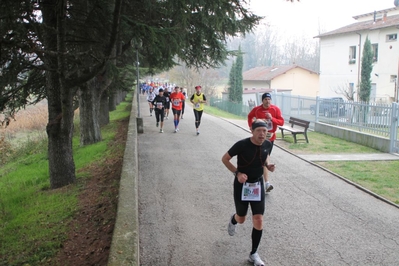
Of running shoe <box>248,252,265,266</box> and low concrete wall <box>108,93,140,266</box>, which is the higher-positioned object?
low concrete wall <box>108,93,140,266</box>

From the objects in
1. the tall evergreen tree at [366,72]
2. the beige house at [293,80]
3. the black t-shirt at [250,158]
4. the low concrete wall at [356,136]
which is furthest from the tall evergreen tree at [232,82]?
the black t-shirt at [250,158]

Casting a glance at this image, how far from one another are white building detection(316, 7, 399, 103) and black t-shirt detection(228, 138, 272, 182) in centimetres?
2611

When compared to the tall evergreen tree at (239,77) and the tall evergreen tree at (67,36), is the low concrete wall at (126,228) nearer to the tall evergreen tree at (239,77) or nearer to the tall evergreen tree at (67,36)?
the tall evergreen tree at (67,36)

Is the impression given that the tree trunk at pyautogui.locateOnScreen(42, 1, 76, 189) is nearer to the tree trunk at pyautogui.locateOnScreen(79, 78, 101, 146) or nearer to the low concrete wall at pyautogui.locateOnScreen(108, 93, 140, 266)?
the low concrete wall at pyautogui.locateOnScreen(108, 93, 140, 266)

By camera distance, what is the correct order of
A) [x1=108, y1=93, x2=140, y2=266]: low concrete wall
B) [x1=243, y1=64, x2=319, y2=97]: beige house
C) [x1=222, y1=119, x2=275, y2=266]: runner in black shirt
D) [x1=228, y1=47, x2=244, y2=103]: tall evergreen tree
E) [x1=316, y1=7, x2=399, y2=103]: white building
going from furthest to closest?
1. [x1=243, y1=64, x2=319, y2=97]: beige house
2. [x1=228, y1=47, x2=244, y2=103]: tall evergreen tree
3. [x1=316, y1=7, x2=399, y2=103]: white building
4. [x1=222, y1=119, x2=275, y2=266]: runner in black shirt
5. [x1=108, y1=93, x2=140, y2=266]: low concrete wall

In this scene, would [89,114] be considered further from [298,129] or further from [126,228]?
[126,228]

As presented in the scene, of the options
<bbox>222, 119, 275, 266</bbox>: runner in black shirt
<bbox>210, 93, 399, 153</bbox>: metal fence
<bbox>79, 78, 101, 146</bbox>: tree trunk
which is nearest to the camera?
<bbox>222, 119, 275, 266</bbox>: runner in black shirt

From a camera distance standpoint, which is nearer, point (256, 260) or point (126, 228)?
point (256, 260)

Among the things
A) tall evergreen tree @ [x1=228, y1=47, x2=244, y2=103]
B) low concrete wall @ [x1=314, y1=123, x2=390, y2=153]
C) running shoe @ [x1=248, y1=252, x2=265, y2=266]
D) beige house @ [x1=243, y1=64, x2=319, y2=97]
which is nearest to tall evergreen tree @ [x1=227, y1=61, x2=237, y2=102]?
tall evergreen tree @ [x1=228, y1=47, x2=244, y2=103]

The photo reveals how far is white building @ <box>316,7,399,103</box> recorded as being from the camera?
31.0m

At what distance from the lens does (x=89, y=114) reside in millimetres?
13336

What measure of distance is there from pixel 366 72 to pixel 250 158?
2888cm

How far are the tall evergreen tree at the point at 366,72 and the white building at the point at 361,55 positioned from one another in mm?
876

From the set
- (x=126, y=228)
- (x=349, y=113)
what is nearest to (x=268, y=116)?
(x=126, y=228)
